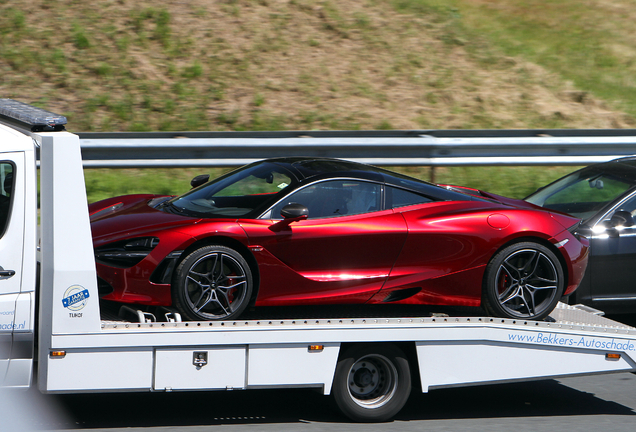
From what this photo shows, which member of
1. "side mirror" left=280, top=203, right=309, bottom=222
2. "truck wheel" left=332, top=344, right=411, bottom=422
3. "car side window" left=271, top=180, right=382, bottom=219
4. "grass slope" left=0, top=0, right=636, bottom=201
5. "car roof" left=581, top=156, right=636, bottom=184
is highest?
"grass slope" left=0, top=0, right=636, bottom=201

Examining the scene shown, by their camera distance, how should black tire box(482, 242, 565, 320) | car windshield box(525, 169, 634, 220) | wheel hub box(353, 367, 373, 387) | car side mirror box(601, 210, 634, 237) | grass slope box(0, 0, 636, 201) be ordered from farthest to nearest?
grass slope box(0, 0, 636, 201), car windshield box(525, 169, 634, 220), car side mirror box(601, 210, 634, 237), black tire box(482, 242, 565, 320), wheel hub box(353, 367, 373, 387)

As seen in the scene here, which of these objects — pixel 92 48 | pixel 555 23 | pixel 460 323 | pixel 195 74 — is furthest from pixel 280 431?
pixel 555 23

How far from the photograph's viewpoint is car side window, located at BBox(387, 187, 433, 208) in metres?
5.66

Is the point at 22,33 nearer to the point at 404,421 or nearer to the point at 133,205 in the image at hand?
the point at 133,205

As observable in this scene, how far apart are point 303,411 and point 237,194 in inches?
69.8

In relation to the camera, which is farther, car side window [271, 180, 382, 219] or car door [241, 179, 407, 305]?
car side window [271, 180, 382, 219]

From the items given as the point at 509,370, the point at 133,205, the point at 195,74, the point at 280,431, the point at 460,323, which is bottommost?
the point at 280,431

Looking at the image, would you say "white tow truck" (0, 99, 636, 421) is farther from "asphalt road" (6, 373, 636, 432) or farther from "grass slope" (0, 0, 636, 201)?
"grass slope" (0, 0, 636, 201)

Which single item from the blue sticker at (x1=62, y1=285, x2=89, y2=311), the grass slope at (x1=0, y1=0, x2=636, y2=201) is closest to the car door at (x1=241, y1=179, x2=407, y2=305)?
the blue sticker at (x1=62, y1=285, x2=89, y2=311)

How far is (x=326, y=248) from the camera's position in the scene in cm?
531

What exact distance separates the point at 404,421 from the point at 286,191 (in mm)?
1870

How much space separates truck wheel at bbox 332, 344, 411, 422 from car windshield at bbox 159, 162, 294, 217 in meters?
1.31

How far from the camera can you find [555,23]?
50.3ft

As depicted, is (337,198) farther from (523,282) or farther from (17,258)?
(17,258)
